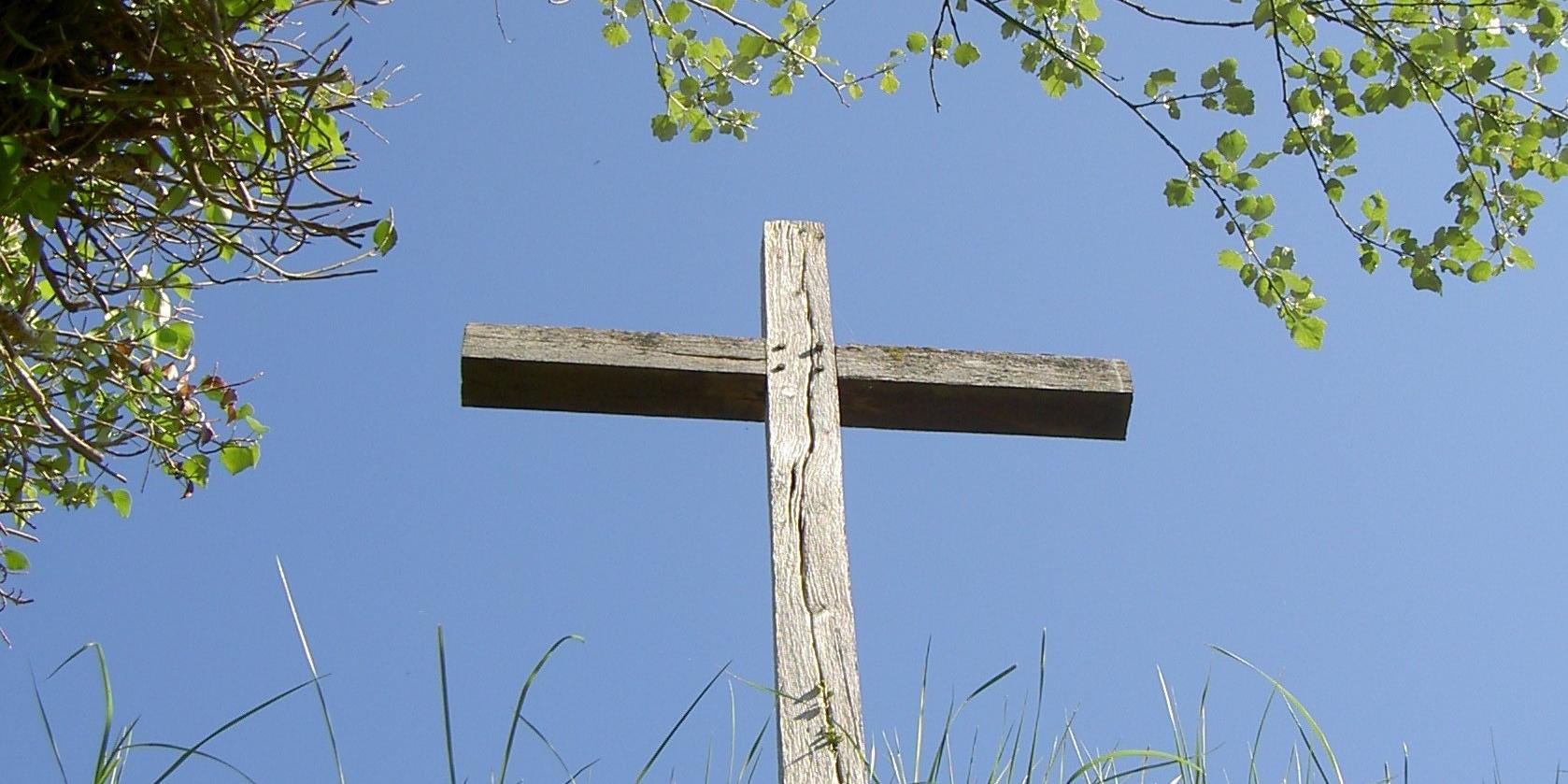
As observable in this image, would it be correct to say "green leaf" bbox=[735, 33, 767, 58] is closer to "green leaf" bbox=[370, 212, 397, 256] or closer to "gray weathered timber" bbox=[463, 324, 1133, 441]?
"gray weathered timber" bbox=[463, 324, 1133, 441]

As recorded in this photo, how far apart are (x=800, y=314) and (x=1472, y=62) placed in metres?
1.25

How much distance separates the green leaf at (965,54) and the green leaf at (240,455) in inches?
54.2

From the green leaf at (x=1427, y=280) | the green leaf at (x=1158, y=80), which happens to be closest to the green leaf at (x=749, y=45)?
the green leaf at (x=1158, y=80)

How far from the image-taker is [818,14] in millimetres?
2686

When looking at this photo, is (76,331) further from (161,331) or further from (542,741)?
(542,741)

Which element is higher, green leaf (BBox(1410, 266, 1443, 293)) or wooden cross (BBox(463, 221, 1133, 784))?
green leaf (BBox(1410, 266, 1443, 293))

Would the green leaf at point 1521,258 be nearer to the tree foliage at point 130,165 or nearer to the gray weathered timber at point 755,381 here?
the gray weathered timber at point 755,381

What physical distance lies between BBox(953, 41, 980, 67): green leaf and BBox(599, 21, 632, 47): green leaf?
0.65m

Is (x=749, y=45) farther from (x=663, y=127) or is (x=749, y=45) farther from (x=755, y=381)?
(x=755, y=381)

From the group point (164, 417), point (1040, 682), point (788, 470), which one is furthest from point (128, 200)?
point (1040, 682)

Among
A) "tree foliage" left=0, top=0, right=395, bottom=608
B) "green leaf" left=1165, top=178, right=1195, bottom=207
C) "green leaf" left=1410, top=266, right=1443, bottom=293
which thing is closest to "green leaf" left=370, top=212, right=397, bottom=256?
"tree foliage" left=0, top=0, right=395, bottom=608

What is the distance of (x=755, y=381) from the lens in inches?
96.0

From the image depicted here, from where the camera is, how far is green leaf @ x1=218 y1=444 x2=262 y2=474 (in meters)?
2.19

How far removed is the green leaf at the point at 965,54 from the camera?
2561mm
